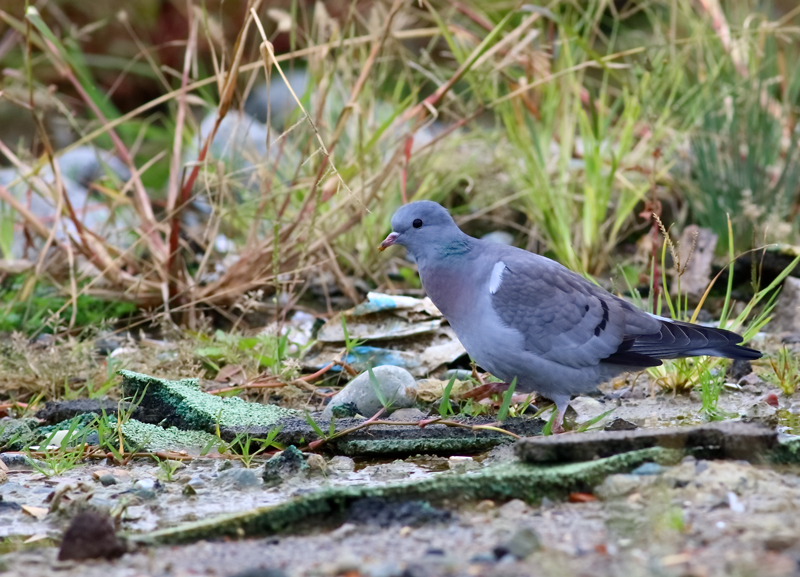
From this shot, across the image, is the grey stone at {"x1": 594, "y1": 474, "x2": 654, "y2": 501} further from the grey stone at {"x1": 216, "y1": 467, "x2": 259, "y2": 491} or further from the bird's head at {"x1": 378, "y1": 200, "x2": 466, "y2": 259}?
the bird's head at {"x1": 378, "y1": 200, "x2": 466, "y2": 259}

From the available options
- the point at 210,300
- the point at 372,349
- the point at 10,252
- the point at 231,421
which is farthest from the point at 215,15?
the point at 231,421

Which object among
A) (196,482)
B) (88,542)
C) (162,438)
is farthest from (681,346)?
(88,542)

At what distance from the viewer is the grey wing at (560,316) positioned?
2914 mm

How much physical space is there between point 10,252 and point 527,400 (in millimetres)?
3091

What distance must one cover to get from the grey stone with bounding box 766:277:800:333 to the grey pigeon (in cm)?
134

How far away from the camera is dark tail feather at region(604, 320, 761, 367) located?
292 centimetres

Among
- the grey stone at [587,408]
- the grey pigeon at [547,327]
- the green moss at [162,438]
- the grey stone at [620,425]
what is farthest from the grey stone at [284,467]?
the grey stone at [587,408]

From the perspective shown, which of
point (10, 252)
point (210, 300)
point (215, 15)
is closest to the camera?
point (210, 300)

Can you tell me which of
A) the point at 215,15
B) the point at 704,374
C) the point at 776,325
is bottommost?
A: the point at 776,325

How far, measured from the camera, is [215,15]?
30.6 feet

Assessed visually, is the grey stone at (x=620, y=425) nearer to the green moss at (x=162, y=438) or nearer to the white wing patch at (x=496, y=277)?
the white wing patch at (x=496, y=277)

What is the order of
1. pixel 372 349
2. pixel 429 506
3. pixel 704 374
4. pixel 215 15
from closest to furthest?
pixel 429 506, pixel 704 374, pixel 372 349, pixel 215 15

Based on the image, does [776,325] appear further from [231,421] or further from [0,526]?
[0,526]

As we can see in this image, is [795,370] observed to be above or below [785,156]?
below
